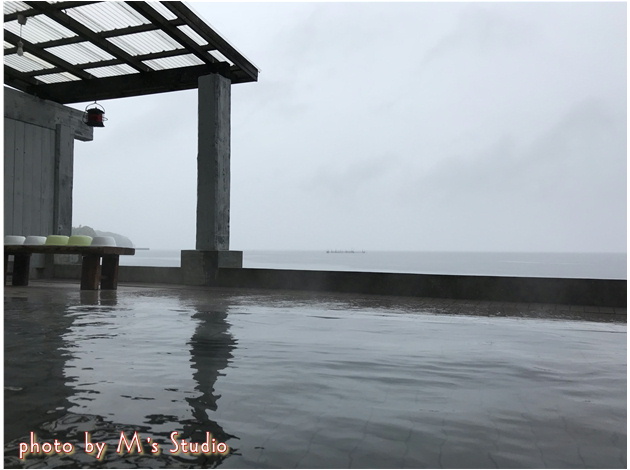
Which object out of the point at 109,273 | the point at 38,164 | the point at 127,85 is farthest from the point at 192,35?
the point at 38,164

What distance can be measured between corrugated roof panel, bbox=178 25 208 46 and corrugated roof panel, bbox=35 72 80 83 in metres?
3.77

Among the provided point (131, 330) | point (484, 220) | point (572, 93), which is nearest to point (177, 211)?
point (572, 93)

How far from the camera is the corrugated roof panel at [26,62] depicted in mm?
10672

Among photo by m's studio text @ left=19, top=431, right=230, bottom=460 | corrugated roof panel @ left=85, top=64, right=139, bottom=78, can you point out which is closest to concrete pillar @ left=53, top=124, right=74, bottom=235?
corrugated roof panel @ left=85, top=64, right=139, bottom=78

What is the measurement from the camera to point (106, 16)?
28.9ft

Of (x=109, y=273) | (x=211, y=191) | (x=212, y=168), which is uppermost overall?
(x=212, y=168)

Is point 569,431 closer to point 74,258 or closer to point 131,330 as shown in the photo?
point 131,330

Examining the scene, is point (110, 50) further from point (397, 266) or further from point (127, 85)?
point (397, 266)

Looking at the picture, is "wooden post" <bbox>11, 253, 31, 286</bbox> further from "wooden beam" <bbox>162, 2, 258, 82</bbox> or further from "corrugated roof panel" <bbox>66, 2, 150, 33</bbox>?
"wooden beam" <bbox>162, 2, 258, 82</bbox>

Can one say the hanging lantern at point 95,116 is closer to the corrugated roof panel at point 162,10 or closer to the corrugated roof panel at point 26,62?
the corrugated roof panel at point 26,62

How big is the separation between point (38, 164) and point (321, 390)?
1207 centimetres

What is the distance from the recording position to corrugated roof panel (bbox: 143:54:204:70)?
33.6 ft

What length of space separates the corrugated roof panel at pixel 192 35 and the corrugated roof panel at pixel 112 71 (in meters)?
2.03

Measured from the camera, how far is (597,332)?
4.84 meters
